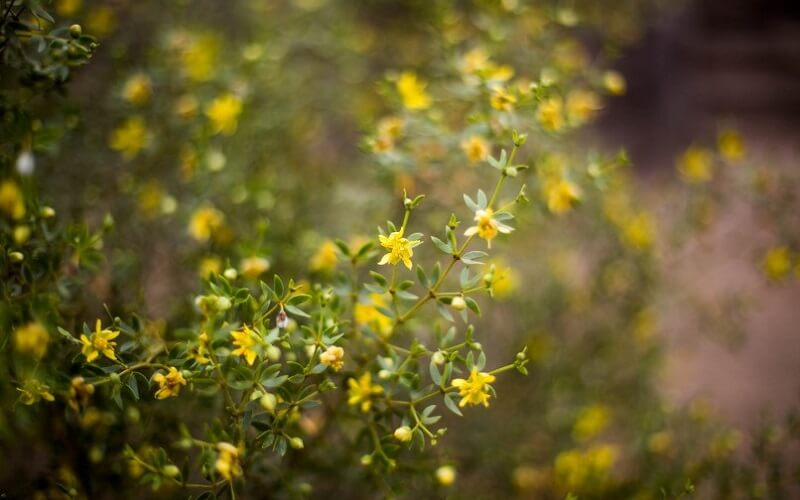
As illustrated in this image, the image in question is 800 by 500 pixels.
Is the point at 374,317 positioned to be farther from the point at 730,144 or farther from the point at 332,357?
the point at 730,144

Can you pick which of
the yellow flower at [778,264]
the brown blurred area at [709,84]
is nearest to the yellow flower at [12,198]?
the yellow flower at [778,264]

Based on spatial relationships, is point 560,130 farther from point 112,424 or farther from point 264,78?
point 112,424

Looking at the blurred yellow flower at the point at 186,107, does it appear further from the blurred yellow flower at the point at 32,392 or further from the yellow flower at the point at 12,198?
the blurred yellow flower at the point at 32,392

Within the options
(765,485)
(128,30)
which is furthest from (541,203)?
(128,30)

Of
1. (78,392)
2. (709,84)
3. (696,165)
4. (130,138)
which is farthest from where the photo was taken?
(709,84)

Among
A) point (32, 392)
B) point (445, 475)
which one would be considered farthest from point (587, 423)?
point (32, 392)

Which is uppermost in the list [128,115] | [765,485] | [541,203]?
[541,203]

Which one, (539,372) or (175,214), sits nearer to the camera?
(175,214)
